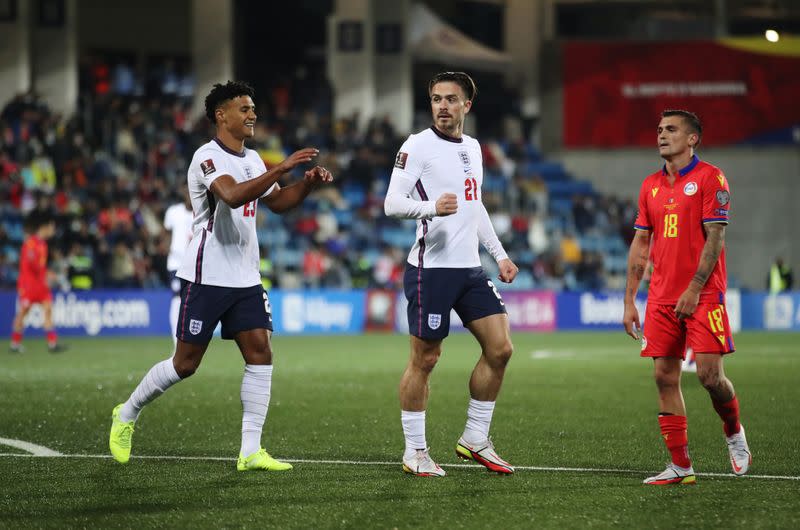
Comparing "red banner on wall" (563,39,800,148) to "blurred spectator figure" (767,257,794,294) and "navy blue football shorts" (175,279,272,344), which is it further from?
"navy blue football shorts" (175,279,272,344)

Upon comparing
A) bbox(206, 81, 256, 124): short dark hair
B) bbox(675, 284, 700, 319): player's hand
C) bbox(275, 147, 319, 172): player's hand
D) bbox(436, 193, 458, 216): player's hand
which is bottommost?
bbox(675, 284, 700, 319): player's hand

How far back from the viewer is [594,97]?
38.2 meters

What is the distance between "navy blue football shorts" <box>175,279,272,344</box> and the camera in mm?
7926

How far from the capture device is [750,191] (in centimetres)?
3734

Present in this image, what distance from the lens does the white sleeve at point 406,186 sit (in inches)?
301

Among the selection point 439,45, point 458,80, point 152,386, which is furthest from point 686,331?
point 439,45

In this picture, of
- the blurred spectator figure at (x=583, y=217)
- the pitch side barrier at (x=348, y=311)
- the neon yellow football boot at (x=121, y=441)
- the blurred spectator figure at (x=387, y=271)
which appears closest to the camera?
the neon yellow football boot at (x=121, y=441)

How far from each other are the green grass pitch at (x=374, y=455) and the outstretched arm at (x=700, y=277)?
1.03m

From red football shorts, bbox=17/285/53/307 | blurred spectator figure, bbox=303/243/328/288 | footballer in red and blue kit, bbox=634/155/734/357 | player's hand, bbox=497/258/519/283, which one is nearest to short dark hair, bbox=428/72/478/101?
player's hand, bbox=497/258/519/283

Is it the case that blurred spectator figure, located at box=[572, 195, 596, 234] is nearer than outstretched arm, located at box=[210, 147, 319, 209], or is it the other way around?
outstretched arm, located at box=[210, 147, 319, 209]

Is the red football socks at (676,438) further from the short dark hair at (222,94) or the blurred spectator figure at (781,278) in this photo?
the blurred spectator figure at (781,278)

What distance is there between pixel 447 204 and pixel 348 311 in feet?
66.3

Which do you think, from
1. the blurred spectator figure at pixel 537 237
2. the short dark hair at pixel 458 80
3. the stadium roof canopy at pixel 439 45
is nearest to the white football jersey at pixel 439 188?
the short dark hair at pixel 458 80

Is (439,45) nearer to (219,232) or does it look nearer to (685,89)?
(685,89)
